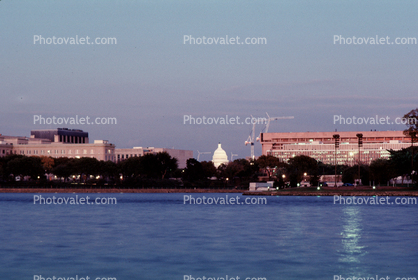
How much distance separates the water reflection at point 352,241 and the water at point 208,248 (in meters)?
0.06

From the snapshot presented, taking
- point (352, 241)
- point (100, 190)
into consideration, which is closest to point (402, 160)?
point (100, 190)

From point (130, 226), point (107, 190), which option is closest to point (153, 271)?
point (130, 226)

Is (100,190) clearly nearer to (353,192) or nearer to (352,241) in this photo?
(353,192)

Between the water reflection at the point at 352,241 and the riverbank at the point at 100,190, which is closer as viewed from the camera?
the water reflection at the point at 352,241

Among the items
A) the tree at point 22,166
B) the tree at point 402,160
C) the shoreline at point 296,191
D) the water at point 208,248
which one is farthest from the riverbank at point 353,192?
the tree at point 22,166

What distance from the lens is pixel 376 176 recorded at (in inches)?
5906

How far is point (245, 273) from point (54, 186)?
155694 millimetres

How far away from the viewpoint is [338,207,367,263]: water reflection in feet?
125

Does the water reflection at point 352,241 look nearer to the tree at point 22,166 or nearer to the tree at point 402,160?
the tree at point 402,160

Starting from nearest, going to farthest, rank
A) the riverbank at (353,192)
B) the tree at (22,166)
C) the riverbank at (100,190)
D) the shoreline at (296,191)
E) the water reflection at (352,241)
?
the water reflection at (352,241), the riverbank at (353,192), the shoreline at (296,191), the riverbank at (100,190), the tree at (22,166)

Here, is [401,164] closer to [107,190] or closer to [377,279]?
[107,190]

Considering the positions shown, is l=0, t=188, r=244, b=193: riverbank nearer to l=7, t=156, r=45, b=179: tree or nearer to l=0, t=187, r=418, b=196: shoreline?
l=0, t=187, r=418, b=196: shoreline

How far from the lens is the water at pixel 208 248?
33081mm

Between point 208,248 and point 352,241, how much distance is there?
10924 millimetres
